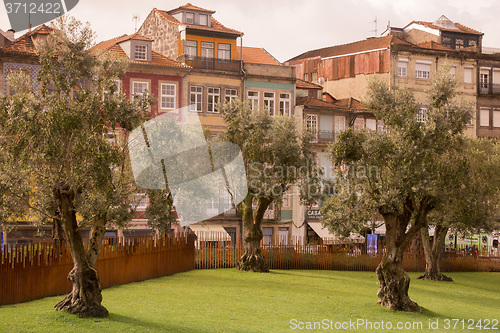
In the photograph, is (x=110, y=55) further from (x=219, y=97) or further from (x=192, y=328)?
(x=219, y=97)

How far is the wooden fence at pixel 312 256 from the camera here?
A: 39.3 metres

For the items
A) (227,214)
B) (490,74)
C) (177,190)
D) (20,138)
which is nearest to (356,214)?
(177,190)

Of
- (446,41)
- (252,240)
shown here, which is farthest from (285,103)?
(446,41)

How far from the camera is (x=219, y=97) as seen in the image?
55000 millimetres

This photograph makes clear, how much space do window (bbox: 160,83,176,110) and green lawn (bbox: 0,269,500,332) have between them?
61.7ft

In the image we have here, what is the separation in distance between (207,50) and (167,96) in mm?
6105

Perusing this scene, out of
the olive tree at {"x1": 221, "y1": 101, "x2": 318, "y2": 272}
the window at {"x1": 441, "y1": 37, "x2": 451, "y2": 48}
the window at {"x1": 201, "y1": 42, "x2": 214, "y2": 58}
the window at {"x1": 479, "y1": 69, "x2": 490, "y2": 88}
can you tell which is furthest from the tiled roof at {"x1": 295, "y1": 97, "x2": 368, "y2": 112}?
the olive tree at {"x1": 221, "y1": 101, "x2": 318, "y2": 272}

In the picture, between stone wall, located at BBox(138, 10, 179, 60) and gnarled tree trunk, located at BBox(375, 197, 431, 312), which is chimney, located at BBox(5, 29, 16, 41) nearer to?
stone wall, located at BBox(138, 10, 179, 60)

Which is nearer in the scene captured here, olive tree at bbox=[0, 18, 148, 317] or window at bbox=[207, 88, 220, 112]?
olive tree at bbox=[0, 18, 148, 317]

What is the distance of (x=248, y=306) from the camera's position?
24.8 metres

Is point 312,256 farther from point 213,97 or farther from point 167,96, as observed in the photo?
point 167,96

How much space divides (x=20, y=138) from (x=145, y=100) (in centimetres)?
398

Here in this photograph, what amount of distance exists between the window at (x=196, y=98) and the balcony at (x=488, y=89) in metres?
30.3

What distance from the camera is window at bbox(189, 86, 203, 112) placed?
53781mm
